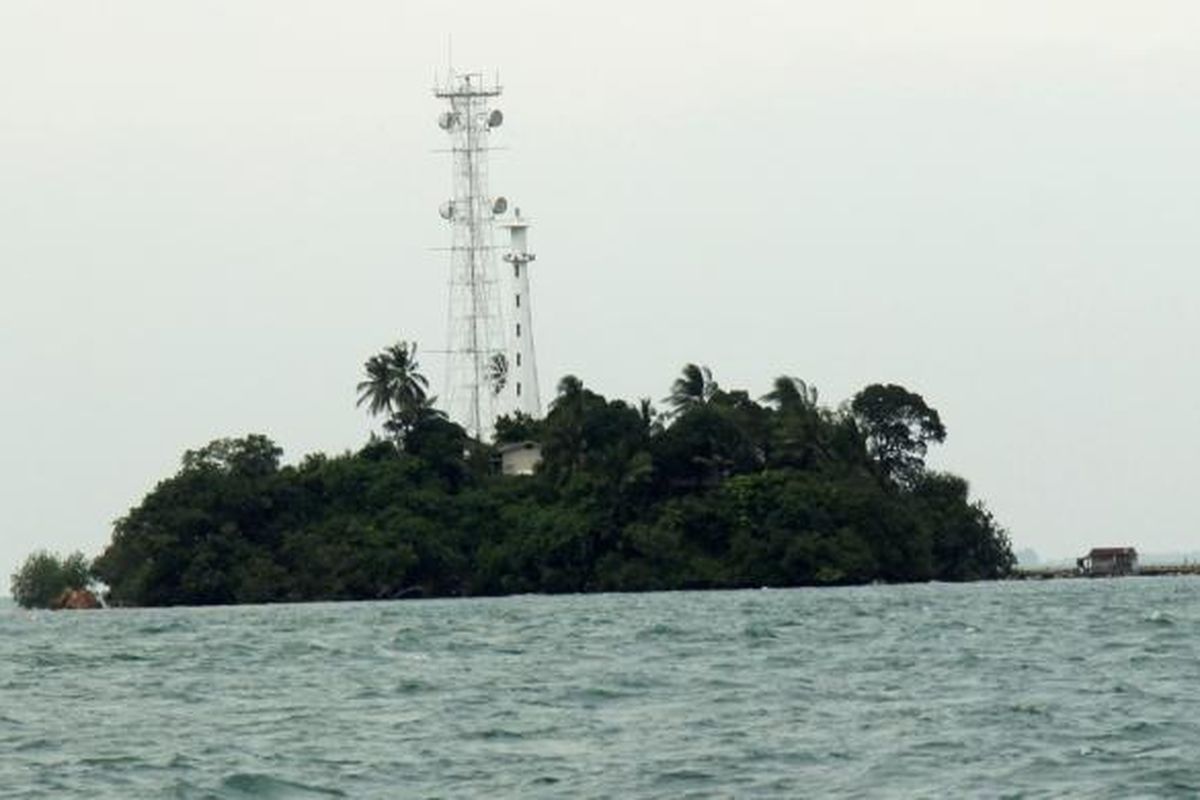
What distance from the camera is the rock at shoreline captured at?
136 m

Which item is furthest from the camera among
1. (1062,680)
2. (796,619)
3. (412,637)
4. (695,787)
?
(796,619)

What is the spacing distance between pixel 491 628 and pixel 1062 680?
31309mm

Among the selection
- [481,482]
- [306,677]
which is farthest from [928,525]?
[306,677]

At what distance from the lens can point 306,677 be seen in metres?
55.0

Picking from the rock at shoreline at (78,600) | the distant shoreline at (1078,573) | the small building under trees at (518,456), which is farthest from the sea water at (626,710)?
the distant shoreline at (1078,573)

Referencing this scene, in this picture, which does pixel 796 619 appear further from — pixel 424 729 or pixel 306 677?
pixel 424 729

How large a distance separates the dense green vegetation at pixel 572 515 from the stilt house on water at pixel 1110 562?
50.8 feet

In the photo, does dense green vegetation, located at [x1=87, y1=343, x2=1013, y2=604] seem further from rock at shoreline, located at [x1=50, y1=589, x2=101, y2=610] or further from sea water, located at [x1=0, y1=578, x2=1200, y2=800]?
sea water, located at [x1=0, y1=578, x2=1200, y2=800]

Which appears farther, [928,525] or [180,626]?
[928,525]

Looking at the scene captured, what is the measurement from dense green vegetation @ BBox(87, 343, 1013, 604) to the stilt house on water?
15.5m

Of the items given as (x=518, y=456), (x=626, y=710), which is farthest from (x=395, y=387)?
(x=626, y=710)

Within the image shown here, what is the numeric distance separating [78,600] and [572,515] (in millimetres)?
26244

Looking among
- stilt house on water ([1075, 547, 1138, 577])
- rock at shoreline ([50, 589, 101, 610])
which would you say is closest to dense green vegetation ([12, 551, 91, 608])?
rock at shoreline ([50, 589, 101, 610])

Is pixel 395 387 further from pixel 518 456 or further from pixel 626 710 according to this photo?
pixel 626 710
